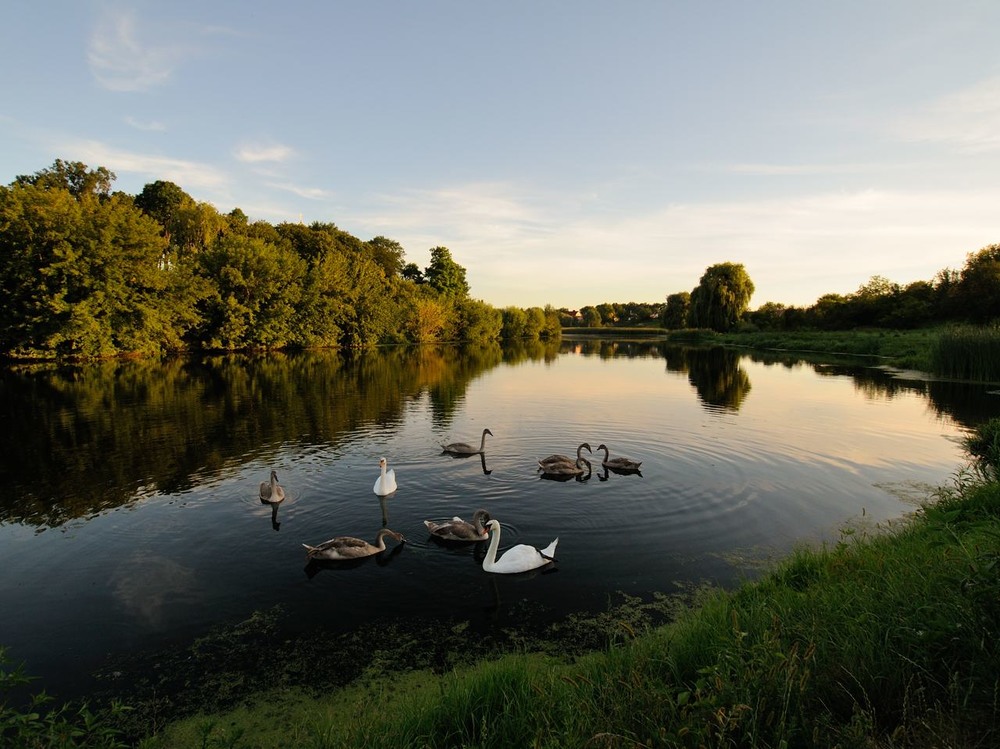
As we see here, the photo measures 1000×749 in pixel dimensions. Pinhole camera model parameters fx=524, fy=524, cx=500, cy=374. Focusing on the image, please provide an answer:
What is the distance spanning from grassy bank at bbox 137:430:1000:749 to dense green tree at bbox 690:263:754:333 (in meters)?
107

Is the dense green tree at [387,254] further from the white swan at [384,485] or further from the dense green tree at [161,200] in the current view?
the white swan at [384,485]

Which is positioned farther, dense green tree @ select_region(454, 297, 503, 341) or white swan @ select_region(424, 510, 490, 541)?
dense green tree @ select_region(454, 297, 503, 341)

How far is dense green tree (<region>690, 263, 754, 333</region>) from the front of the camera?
103625 mm

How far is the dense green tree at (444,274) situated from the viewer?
124 meters

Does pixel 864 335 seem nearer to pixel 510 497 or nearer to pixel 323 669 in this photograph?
pixel 510 497

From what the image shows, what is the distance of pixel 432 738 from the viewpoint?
13.9ft

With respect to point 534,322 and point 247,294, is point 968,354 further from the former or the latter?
point 534,322

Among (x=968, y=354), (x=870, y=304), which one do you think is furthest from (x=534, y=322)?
(x=968, y=354)

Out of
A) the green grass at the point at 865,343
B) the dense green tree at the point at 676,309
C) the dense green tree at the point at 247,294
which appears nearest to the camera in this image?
the green grass at the point at 865,343

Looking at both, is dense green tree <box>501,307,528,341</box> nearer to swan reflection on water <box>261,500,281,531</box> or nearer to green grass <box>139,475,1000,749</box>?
swan reflection on water <box>261,500,281,531</box>

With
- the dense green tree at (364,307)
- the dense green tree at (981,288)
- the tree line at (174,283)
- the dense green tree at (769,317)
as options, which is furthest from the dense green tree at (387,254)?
the dense green tree at (981,288)

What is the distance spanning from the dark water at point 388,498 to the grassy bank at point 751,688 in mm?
2126

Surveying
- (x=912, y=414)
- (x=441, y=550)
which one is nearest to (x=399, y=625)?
(x=441, y=550)

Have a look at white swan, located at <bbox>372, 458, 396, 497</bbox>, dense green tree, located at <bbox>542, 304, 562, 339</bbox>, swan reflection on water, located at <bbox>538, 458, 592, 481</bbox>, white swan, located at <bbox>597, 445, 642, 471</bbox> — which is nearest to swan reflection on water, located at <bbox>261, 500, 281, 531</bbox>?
white swan, located at <bbox>372, 458, 396, 497</bbox>
